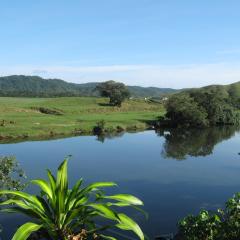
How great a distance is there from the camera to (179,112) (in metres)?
92.6

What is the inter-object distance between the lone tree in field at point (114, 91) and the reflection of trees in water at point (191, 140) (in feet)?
138

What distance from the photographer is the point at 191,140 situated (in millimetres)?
71000

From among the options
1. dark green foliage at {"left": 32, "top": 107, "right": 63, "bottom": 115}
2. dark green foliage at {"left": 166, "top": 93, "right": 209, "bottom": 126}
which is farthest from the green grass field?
dark green foliage at {"left": 166, "top": 93, "right": 209, "bottom": 126}

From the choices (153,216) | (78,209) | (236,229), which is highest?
(78,209)

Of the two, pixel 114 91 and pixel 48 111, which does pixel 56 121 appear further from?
pixel 114 91

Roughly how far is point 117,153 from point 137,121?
119 ft

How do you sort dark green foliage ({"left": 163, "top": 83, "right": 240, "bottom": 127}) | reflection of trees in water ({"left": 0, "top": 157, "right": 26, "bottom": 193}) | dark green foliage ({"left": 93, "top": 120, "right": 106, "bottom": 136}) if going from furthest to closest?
dark green foliage ({"left": 163, "top": 83, "right": 240, "bottom": 127}), dark green foliage ({"left": 93, "top": 120, "right": 106, "bottom": 136}), reflection of trees in water ({"left": 0, "top": 157, "right": 26, "bottom": 193})

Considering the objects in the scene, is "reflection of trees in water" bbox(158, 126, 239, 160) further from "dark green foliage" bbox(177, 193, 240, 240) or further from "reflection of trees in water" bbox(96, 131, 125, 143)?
"dark green foliage" bbox(177, 193, 240, 240)

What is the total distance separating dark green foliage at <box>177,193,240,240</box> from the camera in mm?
7355

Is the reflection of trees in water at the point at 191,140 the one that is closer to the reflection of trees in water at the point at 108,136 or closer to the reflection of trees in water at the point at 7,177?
the reflection of trees in water at the point at 108,136

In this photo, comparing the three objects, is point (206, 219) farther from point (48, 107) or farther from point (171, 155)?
point (48, 107)

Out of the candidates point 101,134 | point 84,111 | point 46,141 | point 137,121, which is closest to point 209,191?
point 46,141

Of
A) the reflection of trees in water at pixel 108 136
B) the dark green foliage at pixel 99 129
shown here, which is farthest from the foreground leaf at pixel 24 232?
the dark green foliage at pixel 99 129

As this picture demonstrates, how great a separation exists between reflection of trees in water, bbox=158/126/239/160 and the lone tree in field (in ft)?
138
